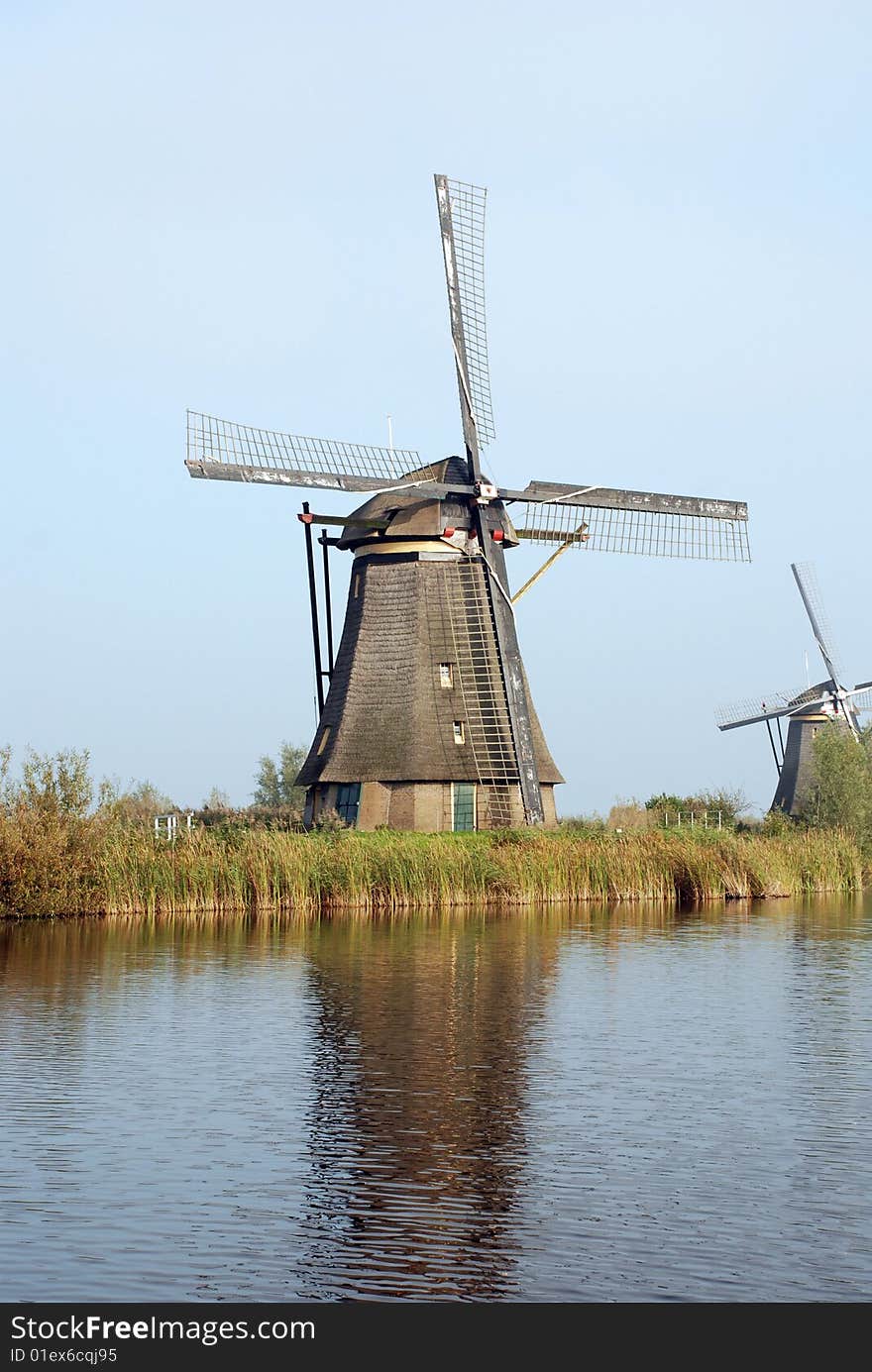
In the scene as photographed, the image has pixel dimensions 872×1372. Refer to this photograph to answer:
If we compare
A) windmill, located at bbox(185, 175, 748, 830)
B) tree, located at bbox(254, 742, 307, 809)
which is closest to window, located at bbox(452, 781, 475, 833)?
windmill, located at bbox(185, 175, 748, 830)

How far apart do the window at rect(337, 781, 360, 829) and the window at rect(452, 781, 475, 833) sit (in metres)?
1.86

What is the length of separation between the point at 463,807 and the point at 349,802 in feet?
7.57

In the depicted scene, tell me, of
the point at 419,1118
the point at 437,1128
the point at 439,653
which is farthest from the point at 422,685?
the point at 437,1128

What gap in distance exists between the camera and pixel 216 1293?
6.45 meters

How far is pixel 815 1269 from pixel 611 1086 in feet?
13.9

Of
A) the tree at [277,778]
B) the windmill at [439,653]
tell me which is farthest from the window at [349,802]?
the tree at [277,778]

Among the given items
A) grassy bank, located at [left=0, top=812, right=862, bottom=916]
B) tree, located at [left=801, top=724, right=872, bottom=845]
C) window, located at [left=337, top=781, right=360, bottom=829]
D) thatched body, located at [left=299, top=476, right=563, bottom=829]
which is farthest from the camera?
tree, located at [left=801, top=724, right=872, bottom=845]

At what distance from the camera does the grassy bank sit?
931 inches

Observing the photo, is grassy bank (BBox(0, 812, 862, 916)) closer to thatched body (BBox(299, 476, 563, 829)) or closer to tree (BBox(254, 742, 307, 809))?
thatched body (BBox(299, 476, 563, 829))

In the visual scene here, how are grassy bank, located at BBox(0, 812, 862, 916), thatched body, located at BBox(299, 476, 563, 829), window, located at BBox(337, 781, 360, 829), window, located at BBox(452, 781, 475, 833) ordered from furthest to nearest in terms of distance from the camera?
window, located at BBox(337, 781, 360, 829), window, located at BBox(452, 781, 475, 833), thatched body, located at BBox(299, 476, 563, 829), grassy bank, located at BBox(0, 812, 862, 916)

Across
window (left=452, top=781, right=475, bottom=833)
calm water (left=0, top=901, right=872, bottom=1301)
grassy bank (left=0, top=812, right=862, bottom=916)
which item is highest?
window (left=452, top=781, right=475, bottom=833)

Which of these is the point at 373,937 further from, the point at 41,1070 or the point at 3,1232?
the point at 3,1232

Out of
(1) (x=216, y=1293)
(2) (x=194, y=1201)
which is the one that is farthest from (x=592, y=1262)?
(2) (x=194, y=1201)

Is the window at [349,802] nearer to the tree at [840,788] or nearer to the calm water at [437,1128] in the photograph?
the calm water at [437,1128]
